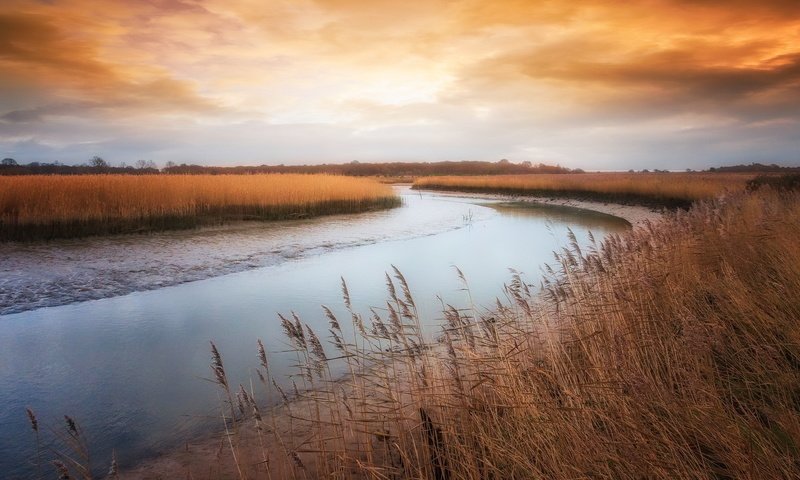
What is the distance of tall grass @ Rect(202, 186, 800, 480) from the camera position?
7.66 feet

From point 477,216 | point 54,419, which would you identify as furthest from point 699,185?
point 54,419

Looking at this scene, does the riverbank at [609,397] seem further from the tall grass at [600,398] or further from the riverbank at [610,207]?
the riverbank at [610,207]

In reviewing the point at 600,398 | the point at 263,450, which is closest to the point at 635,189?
the point at 600,398

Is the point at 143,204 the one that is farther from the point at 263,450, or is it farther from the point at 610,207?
the point at 610,207

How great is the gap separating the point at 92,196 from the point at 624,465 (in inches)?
727

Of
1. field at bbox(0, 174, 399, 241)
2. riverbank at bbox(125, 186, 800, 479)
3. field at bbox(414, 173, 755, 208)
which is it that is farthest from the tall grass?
field at bbox(414, 173, 755, 208)

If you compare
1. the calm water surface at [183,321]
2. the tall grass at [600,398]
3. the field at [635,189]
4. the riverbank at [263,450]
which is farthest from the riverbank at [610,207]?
the riverbank at [263,450]

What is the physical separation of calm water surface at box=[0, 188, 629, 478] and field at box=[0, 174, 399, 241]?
1896mm

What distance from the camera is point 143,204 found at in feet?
53.3

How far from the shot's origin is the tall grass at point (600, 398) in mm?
2334

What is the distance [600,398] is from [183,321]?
6207mm

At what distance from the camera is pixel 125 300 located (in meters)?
7.96

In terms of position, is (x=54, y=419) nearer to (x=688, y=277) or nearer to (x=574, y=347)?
(x=574, y=347)

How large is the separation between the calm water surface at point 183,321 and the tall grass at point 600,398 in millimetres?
1208
